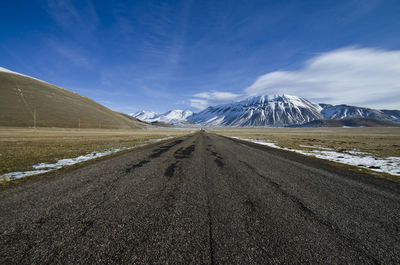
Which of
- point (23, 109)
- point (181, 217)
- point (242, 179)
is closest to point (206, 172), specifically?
point (242, 179)

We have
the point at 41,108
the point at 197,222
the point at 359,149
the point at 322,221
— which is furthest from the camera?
the point at 41,108

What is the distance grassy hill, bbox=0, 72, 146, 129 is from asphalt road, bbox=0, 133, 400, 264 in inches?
5327

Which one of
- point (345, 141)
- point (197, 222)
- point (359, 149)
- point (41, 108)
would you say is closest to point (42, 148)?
point (197, 222)

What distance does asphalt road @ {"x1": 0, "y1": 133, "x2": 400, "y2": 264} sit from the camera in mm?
2988

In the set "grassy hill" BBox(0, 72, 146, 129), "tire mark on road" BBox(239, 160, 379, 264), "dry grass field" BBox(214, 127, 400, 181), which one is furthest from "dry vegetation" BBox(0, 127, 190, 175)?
"grassy hill" BBox(0, 72, 146, 129)

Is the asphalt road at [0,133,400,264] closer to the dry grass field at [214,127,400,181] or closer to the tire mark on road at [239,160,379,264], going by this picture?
the tire mark on road at [239,160,379,264]

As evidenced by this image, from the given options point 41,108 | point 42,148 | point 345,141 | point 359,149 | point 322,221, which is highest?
point 41,108

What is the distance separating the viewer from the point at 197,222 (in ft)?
13.4

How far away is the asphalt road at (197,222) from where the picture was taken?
2.99 meters

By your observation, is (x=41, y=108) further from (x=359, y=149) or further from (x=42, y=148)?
(x=359, y=149)

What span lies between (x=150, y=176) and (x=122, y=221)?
3954 millimetres

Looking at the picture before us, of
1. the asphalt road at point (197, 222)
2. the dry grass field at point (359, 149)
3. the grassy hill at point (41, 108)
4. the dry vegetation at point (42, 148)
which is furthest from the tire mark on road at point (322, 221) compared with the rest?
the grassy hill at point (41, 108)

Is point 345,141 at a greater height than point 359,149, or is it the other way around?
point 359,149

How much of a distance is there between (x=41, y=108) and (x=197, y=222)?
161891 millimetres
